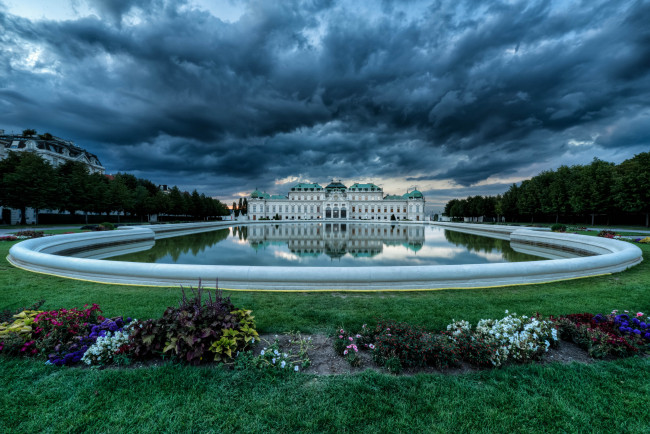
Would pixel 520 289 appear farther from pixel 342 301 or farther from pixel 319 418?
pixel 319 418

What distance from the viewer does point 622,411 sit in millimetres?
2781

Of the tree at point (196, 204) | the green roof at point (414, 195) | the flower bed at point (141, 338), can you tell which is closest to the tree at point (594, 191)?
the flower bed at point (141, 338)

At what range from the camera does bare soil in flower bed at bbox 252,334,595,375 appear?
3564 mm

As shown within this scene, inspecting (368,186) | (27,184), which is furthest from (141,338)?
(368,186)

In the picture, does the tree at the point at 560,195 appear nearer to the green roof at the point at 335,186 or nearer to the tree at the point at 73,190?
the green roof at the point at 335,186

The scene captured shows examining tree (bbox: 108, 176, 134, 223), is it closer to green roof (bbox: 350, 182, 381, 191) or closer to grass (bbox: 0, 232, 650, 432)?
grass (bbox: 0, 232, 650, 432)

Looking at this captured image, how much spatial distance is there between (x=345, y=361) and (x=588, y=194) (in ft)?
157

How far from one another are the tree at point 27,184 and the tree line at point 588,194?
64.0m

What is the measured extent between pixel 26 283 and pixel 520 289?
13236 millimetres

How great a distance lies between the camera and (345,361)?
147 inches

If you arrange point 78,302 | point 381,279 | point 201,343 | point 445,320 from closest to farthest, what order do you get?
point 201,343
point 445,320
point 78,302
point 381,279

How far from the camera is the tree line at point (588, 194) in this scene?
2975 cm

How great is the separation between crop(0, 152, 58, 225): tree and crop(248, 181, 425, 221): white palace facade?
63727 mm

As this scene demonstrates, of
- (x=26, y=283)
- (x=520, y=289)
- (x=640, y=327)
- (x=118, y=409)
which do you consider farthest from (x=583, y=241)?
(x=26, y=283)
